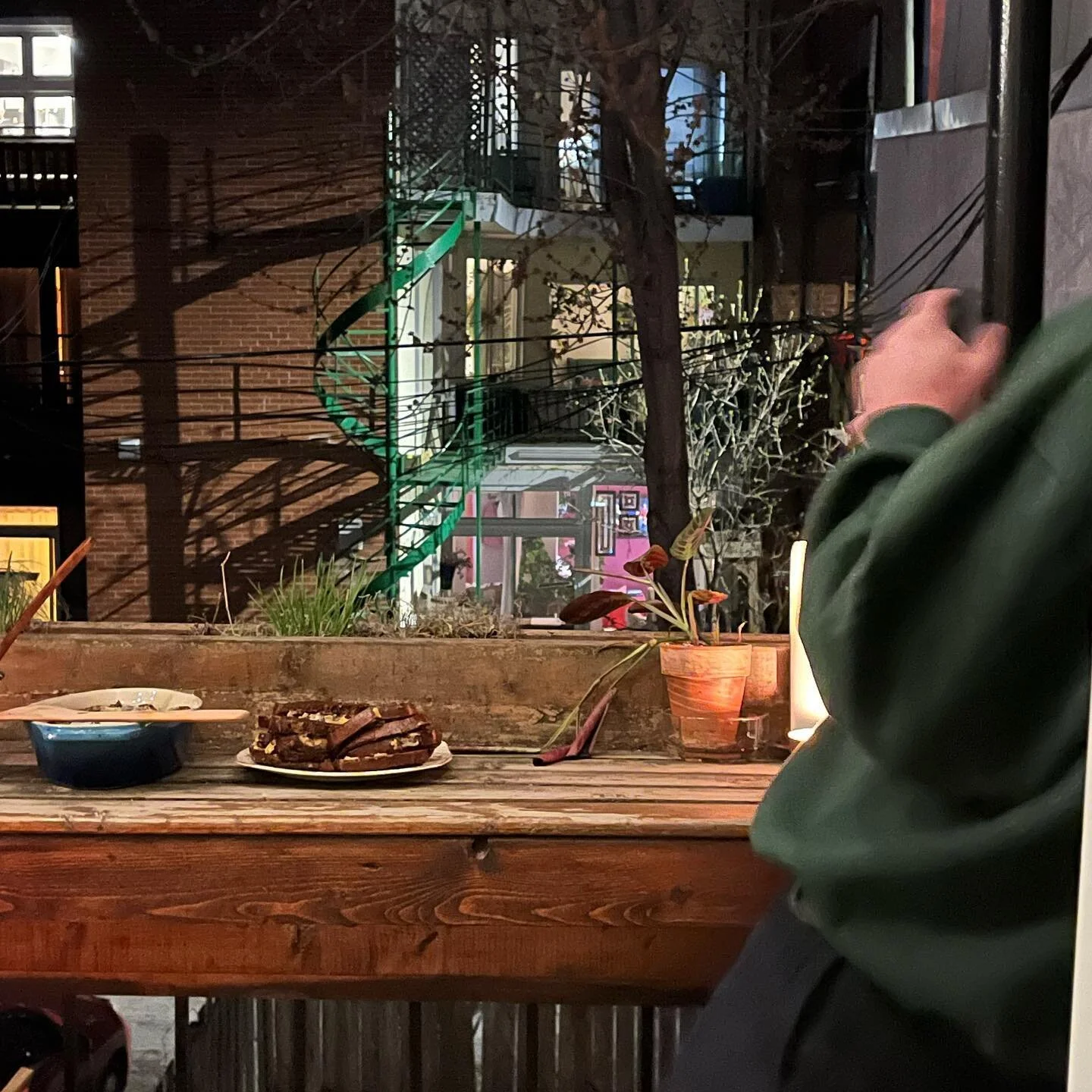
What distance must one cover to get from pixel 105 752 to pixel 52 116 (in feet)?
5.45

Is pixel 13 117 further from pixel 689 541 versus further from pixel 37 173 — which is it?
pixel 689 541

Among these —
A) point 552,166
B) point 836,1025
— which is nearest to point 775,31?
point 552,166

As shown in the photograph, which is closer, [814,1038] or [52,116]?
[814,1038]

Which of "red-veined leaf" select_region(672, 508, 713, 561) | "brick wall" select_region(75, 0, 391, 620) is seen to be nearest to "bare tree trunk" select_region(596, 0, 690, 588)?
"red-veined leaf" select_region(672, 508, 713, 561)

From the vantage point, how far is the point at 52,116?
2.59 m

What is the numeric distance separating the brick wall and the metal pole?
55.4 inches

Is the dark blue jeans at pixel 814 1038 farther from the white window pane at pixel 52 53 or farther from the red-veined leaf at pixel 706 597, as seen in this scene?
the white window pane at pixel 52 53

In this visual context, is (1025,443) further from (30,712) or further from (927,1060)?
(30,712)

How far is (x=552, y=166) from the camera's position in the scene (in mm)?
2145

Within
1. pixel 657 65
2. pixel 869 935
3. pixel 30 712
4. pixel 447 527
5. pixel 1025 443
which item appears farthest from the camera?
pixel 447 527

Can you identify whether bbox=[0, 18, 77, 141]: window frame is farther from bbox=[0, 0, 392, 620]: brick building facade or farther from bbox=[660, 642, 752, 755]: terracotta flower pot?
bbox=[660, 642, 752, 755]: terracotta flower pot

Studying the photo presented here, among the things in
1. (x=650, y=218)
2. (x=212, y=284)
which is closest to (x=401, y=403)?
(x=212, y=284)

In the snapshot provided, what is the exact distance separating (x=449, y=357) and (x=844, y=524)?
168 cm

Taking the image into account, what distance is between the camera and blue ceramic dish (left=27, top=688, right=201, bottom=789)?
5.30 feet
